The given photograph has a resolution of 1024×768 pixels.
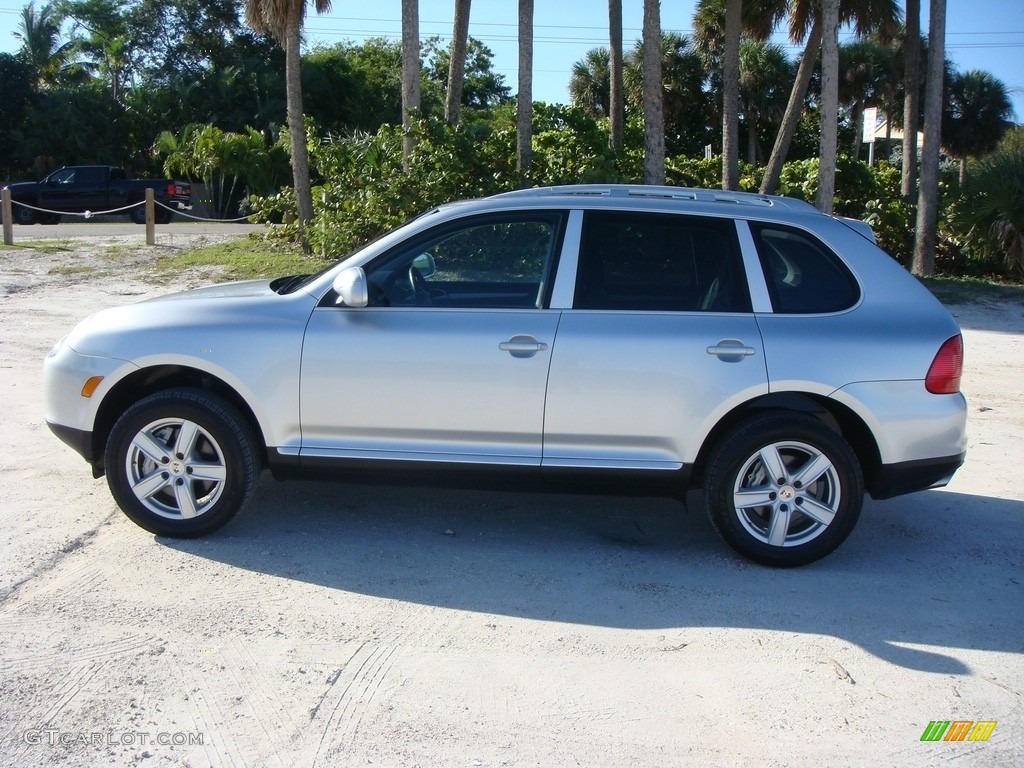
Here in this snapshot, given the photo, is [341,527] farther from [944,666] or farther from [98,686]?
[944,666]

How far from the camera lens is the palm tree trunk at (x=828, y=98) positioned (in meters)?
Result: 15.3

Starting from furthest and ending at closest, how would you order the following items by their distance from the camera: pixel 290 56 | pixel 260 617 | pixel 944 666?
pixel 290 56, pixel 260 617, pixel 944 666

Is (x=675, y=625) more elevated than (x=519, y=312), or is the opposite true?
(x=519, y=312)

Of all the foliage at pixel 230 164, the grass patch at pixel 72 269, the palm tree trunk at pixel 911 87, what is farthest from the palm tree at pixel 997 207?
the foliage at pixel 230 164

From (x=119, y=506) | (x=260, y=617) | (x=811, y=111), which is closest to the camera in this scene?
(x=260, y=617)

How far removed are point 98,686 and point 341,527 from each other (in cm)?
188

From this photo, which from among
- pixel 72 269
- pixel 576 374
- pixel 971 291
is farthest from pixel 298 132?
pixel 576 374

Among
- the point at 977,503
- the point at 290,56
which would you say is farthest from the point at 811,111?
the point at 977,503

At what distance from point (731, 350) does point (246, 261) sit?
1286 centimetres

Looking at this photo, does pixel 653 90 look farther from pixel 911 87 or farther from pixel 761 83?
pixel 761 83

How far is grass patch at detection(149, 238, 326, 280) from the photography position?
51.9 feet

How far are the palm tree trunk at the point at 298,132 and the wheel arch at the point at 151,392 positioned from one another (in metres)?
13.0

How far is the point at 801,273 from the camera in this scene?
5219mm

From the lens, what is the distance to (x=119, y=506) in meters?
5.37
